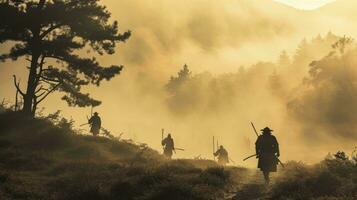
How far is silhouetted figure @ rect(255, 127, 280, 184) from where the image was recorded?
19.8m

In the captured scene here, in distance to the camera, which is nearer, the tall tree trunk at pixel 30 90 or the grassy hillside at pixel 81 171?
the grassy hillside at pixel 81 171

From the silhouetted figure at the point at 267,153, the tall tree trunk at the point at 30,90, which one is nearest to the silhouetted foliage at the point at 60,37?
the tall tree trunk at the point at 30,90

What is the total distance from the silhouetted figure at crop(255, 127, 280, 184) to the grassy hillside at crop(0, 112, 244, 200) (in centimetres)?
140

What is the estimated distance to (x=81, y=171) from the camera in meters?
20.5

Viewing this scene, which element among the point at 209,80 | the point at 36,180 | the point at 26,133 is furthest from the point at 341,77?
the point at 36,180

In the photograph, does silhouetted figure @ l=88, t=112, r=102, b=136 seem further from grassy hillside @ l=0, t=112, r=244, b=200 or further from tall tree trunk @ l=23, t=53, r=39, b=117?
tall tree trunk @ l=23, t=53, r=39, b=117

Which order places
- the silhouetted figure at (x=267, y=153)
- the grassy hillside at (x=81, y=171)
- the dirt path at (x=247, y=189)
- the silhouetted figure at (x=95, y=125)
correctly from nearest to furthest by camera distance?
the grassy hillside at (x=81, y=171) → the dirt path at (x=247, y=189) → the silhouetted figure at (x=267, y=153) → the silhouetted figure at (x=95, y=125)

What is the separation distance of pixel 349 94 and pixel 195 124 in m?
49.3

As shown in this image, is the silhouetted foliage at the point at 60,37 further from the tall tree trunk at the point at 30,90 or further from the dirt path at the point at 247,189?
the dirt path at the point at 247,189

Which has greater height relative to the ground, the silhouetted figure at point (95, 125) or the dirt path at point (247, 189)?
the silhouetted figure at point (95, 125)

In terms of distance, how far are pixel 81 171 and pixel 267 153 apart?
24.3 ft

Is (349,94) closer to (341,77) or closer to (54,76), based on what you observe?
(341,77)

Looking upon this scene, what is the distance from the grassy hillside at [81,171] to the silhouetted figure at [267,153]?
1.40 metres

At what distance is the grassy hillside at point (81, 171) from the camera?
15484mm
